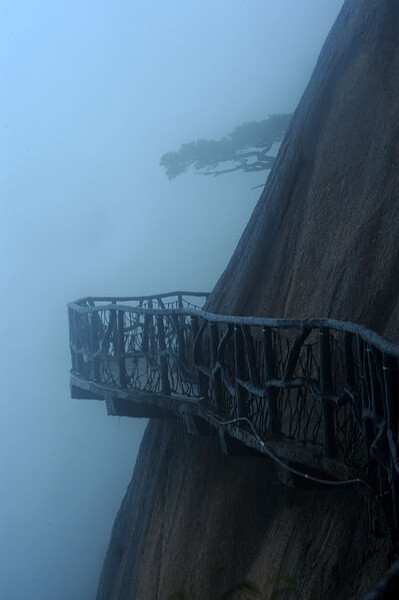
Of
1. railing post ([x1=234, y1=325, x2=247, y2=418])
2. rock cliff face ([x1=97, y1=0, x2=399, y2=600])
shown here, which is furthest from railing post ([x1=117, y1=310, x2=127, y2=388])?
railing post ([x1=234, y1=325, x2=247, y2=418])

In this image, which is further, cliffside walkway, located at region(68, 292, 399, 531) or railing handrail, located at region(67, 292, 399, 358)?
cliffside walkway, located at region(68, 292, 399, 531)

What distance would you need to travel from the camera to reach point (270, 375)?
6656mm

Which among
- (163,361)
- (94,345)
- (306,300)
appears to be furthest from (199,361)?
(94,345)

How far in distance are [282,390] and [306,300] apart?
2287mm

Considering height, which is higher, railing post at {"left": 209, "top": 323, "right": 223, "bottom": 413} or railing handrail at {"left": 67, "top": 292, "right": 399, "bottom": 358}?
railing handrail at {"left": 67, "top": 292, "right": 399, "bottom": 358}

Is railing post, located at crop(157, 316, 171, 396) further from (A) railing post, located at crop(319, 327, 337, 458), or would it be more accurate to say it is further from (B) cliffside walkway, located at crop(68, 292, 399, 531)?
(A) railing post, located at crop(319, 327, 337, 458)

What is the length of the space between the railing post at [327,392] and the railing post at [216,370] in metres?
2.23

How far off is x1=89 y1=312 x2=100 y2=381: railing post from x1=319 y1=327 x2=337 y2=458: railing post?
6.22m

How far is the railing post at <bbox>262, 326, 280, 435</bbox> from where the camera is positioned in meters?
6.57

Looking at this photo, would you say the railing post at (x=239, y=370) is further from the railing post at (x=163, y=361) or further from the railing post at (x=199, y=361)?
the railing post at (x=163, y=361)

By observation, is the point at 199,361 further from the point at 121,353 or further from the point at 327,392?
the point at 327,392

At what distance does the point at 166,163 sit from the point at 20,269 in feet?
66.7

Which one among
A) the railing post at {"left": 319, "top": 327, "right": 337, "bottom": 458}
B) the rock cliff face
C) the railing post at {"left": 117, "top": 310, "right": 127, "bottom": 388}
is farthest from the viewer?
the railing post at {"left": 117, "top": 310, "right": 127, "bottom": 388}

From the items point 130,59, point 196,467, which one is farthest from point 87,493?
point 196,467
